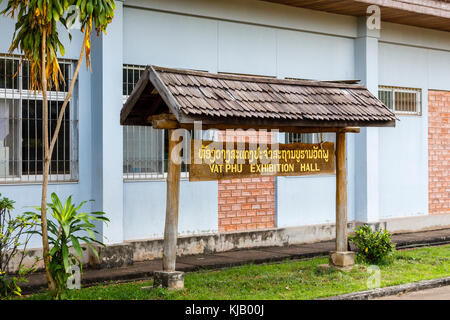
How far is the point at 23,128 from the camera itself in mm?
10406

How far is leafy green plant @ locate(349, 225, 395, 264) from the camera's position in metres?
10.5

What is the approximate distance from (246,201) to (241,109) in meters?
5.03

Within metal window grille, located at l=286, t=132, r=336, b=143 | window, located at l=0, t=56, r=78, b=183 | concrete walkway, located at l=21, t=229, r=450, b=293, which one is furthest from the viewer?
metal window grille, located at l=286, t=132, r=336, b=143

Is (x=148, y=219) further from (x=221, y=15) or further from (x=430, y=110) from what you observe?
(x=430, y=110)

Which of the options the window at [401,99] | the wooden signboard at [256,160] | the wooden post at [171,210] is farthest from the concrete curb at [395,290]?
the window at [401,99]

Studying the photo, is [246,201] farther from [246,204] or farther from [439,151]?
[439,151]

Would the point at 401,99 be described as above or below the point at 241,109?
above

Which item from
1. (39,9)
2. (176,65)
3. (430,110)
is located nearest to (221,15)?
(176,65)

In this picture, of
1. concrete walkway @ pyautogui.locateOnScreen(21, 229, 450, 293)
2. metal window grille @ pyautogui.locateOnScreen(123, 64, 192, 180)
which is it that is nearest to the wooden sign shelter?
concrete walkway @ pyautogui.locateOnScreen(21, 229, 450, 293)

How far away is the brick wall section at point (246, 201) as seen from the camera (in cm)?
1276

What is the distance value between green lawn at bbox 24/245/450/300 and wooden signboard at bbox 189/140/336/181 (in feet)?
5.11

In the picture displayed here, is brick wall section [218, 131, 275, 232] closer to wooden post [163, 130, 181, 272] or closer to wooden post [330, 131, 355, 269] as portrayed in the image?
wooden post [330, 131, 355, 269]

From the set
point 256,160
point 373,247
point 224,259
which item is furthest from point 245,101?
point 224,259

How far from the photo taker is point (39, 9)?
24.9 ft
